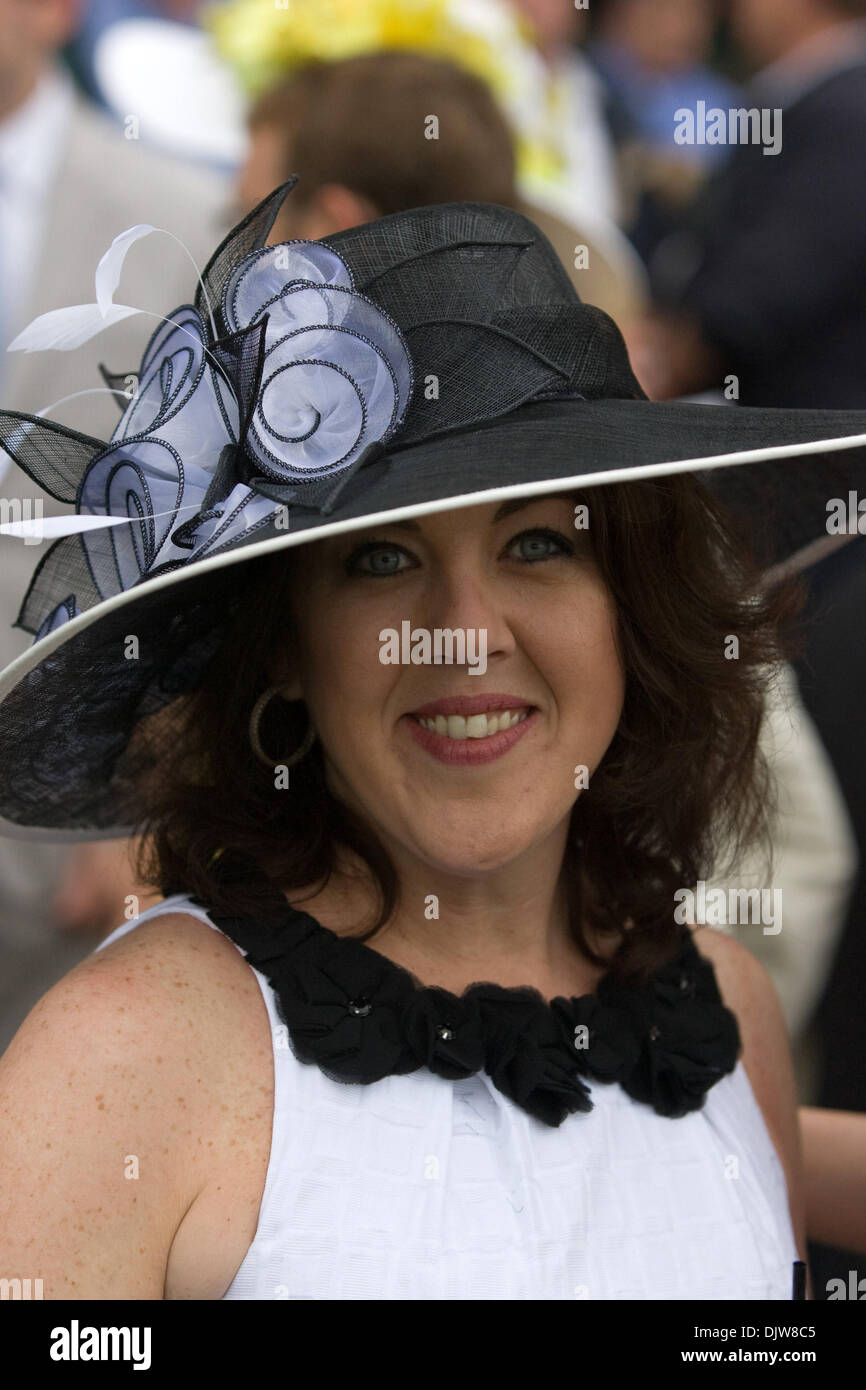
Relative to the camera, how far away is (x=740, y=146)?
363 centimetres

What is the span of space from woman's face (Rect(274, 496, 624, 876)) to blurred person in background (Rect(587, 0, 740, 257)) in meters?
3.86

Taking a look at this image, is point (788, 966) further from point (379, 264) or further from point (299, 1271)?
point (379, 264)

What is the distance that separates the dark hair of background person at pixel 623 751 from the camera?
1.73 meters

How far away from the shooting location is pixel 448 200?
2.69 m

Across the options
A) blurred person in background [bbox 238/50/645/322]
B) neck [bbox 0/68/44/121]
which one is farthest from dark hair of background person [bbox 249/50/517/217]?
neck [bbox 0/68/44/121]

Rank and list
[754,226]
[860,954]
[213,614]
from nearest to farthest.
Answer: [213,614] → [860,954] → [754,226]

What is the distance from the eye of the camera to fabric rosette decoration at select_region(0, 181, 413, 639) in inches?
57.2

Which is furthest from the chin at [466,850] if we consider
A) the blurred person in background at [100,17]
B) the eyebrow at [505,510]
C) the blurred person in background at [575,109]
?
the blurred person in background at [100,17]

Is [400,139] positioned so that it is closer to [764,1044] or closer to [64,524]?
[64,524]

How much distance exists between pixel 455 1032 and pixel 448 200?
1.68 m

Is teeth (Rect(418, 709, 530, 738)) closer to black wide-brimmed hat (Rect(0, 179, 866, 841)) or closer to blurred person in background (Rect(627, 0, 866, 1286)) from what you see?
black wide-brimmed hat (Rect(0, 179, 866, 841))

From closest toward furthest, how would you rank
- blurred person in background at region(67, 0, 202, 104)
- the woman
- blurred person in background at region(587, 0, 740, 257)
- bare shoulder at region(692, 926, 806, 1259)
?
the woman → bare shoulder at region(692, 926, 806, 1259) → blurred person in background at region(67, 0, 202, 104) → blurred person in background at region(587, 0, 740, 257)

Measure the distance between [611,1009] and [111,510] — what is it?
878 millimetres
